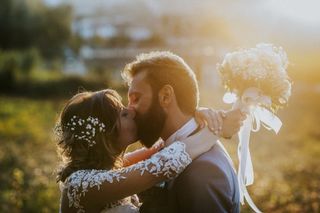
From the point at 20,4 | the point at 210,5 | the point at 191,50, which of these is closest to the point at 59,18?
the point at 20,4

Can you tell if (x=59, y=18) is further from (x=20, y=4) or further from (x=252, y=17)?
(x=252, y=17)

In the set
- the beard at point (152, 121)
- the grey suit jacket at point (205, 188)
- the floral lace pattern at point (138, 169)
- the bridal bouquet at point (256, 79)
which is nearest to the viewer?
the grey suit jacket at point (205, 188)

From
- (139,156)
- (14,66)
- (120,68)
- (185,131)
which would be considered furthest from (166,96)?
(120,68)

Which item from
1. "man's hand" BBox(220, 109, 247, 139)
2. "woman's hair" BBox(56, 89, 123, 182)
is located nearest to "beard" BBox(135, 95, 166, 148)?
"woman's hair" BBox(56, 89, 123, 182)

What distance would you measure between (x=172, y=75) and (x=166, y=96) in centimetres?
12

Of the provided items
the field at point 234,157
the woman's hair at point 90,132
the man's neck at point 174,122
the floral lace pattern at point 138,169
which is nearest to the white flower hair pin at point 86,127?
the woman's hair at point 90,132

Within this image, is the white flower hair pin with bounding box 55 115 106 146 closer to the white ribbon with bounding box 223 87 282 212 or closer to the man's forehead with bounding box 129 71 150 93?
the man's forehead with bounding box 129 71 150 93

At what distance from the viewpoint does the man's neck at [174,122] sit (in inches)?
140

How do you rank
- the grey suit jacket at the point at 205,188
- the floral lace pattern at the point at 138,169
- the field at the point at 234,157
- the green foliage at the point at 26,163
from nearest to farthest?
the grey suit jacket at the point at 205,188, the floral lace pattern at the point at 138,169, the green foliage at the point at 26,163, the field at the point at 234,157

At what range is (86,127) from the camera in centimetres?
356

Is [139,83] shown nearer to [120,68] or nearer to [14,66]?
[14,66]

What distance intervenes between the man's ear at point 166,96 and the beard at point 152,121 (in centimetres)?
3

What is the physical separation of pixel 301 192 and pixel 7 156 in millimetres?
5142

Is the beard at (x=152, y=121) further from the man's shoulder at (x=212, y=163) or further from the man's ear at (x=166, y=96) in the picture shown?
the man's shoulder at (x=212, y=163)
